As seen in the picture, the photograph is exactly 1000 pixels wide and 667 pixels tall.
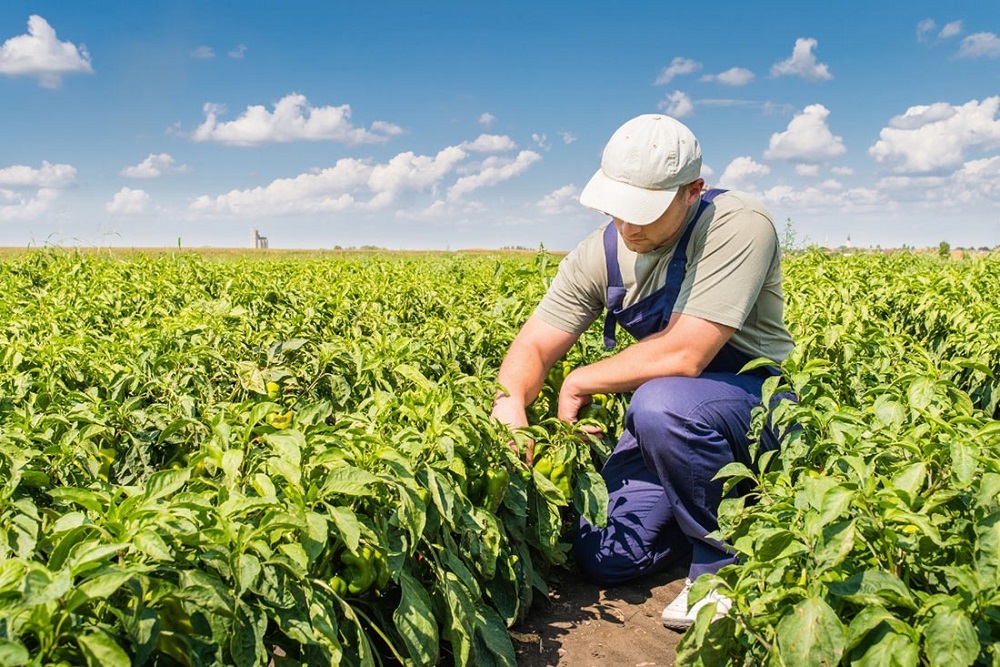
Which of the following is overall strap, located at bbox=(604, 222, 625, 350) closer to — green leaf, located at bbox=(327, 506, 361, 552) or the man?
the man

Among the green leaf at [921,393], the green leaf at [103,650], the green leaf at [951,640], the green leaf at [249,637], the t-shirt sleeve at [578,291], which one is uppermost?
the t-shirt sleeve at [578,291]

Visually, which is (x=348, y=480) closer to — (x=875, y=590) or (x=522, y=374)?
(x=875, y=590)

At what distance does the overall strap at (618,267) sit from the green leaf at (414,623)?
1509 mm

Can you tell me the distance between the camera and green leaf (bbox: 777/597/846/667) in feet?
5.79

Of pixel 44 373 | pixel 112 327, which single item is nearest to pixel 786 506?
pixel 44 373

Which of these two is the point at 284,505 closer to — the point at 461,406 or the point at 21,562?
the point at 21,562

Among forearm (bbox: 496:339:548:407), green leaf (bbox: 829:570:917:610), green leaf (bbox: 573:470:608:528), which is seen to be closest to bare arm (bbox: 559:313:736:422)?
forearm (bbox: 496:339:548:407)

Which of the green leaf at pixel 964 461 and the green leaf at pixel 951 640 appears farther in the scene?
the green leaf at pixel 964 461

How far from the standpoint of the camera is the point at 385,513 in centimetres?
222

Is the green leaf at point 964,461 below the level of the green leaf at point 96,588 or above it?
above

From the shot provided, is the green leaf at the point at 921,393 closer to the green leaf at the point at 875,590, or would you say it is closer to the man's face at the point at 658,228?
the green leaf at the point at 875,590

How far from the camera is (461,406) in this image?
2617mm

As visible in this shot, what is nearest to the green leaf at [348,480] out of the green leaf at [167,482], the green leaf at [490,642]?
the green leaf at [167,482]

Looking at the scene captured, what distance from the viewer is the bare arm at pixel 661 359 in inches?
119
